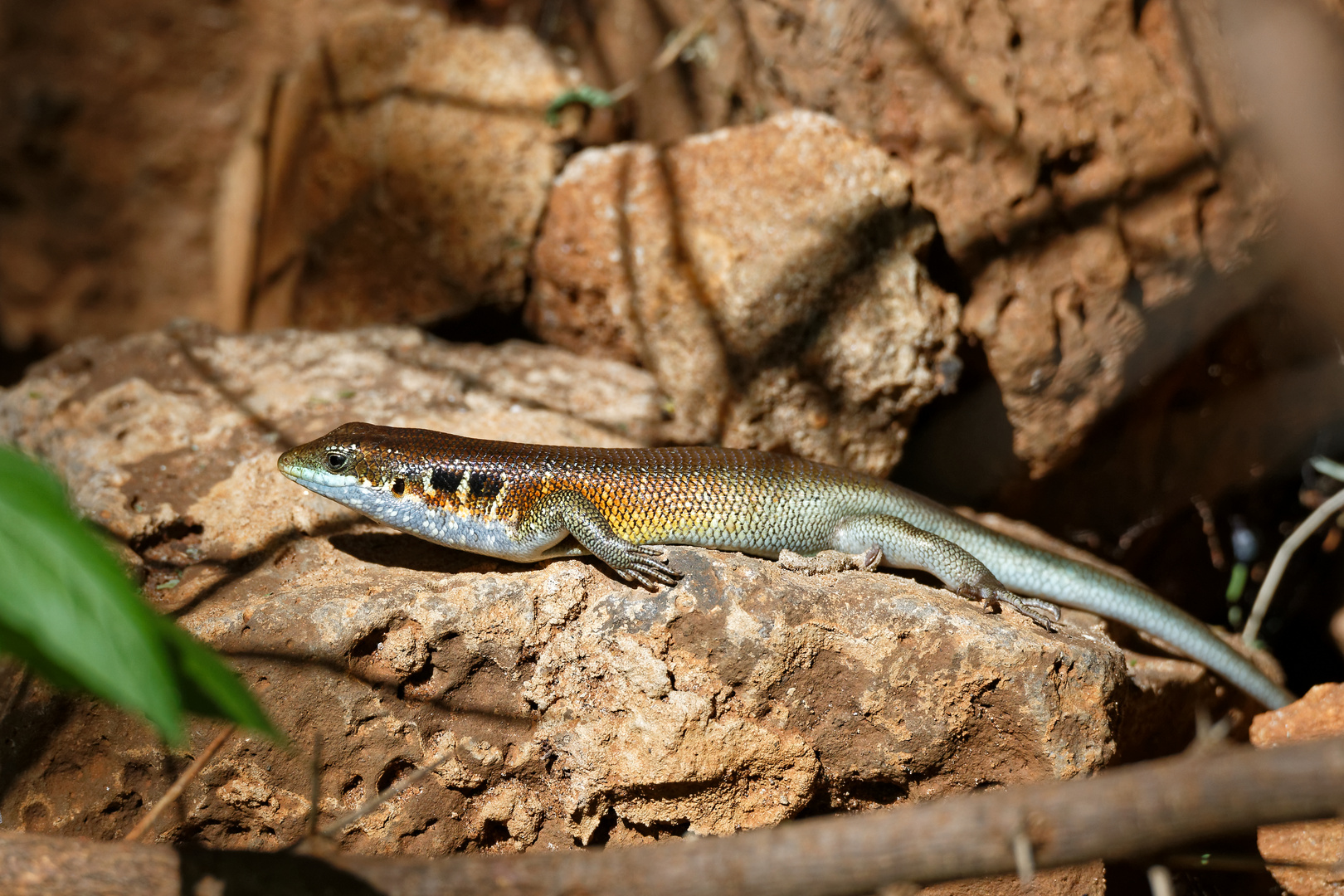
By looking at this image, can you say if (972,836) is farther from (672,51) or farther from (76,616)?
(672,51)

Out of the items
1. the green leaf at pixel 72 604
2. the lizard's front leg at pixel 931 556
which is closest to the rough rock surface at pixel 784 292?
the lizard's front leg at pixel 931 556

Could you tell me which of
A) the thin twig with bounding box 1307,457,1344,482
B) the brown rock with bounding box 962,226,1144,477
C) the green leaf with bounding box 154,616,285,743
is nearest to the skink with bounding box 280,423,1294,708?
the brown rock with bounding box 962,226,1144,477

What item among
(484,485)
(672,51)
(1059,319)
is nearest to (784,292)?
(1059,319)

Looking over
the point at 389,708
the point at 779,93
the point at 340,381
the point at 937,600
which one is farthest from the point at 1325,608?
the point at 340,381

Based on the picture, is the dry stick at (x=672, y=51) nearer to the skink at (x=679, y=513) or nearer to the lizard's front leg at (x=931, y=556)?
the skink at (x=679, y=513)

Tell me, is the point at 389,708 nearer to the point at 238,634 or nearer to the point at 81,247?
the point at 238,634

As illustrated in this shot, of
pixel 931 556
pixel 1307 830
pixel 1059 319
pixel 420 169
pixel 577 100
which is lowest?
pixel 1307 830
